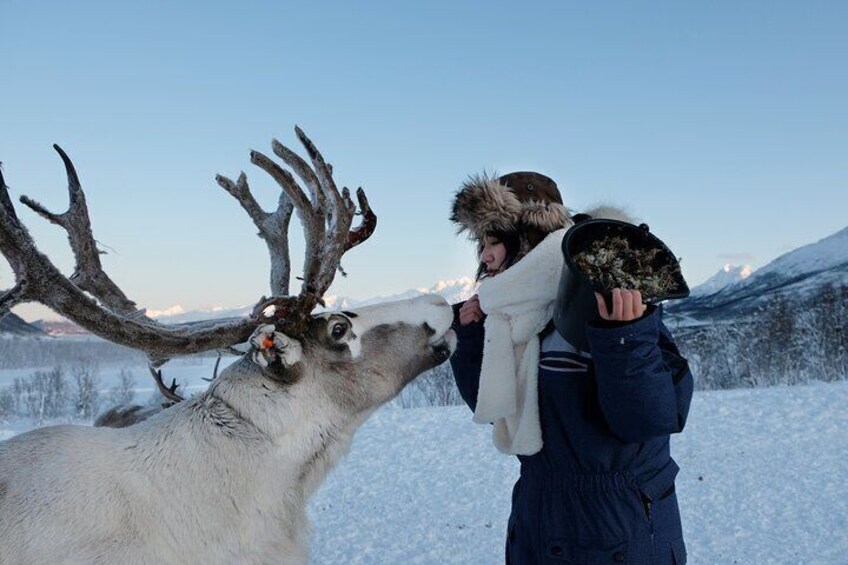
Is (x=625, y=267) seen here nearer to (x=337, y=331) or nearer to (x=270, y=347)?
(x=337, y=331)

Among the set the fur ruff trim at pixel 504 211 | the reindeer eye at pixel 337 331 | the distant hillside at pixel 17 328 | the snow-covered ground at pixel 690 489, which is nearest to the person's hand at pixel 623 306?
the fur ruff trim at pixel 504 211

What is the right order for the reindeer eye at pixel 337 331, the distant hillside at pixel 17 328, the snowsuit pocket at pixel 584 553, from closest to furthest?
the snowsuit pocket at pixel 584 553 → the reindeer eye at pixel 337 331 → the distant hillside at pixel 17 328

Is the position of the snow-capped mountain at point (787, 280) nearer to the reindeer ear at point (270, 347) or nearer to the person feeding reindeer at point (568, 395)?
the person feeding reindeer at point (568, 395)

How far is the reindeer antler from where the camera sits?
303 centimetres

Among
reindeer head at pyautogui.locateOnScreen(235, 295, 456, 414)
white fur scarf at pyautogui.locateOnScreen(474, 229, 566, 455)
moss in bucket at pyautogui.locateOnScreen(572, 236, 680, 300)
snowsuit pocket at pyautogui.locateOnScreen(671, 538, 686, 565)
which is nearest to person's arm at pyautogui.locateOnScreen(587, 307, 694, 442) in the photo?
moss in bucket at pyautogui.locateOnScreen(572, 236, 680, 300)

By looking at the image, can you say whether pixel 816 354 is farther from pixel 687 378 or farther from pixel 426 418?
pixel 687 378

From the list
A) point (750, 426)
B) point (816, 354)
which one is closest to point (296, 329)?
point (750, 426)

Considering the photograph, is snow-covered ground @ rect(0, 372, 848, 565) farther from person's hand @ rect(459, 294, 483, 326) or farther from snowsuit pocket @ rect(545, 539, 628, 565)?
snowsuit pocket @ rect(545, 539, 628, 565)

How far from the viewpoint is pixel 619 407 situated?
8.75 feet

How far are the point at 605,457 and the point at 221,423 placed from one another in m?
1.62

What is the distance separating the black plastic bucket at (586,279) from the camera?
8.70 feet

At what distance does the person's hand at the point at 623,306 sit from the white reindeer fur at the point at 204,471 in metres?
1.06

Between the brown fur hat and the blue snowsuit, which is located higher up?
the brown fur hat

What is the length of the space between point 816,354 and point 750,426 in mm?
36858
